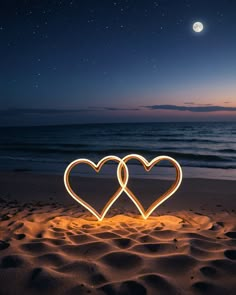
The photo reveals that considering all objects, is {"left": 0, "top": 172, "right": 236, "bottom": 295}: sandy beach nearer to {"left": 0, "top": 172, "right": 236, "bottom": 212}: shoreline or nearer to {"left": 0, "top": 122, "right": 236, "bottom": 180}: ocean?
{"left": 0, "top": 172, "right": 236, "bottom": 212}: shoreline

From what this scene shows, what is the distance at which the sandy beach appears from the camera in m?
2.84

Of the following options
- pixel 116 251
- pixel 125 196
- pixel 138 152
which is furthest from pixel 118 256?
pixel 138 152

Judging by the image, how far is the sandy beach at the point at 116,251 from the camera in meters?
2.84

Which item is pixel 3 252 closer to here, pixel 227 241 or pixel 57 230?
pixel 57 230

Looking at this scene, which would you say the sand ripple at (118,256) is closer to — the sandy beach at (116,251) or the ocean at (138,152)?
the sandy beach at (116,251)

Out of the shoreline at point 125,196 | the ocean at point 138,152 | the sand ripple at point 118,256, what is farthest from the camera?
the ocean at point 138,152

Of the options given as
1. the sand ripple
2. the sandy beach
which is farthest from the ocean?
the sand ripple

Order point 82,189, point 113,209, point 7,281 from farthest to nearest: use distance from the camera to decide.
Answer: point 82,189
point 113,209
point 7,281

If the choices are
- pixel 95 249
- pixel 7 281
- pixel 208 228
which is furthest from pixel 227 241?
pixel 7 281

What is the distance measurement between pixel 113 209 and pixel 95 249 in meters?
2.70

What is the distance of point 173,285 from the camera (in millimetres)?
2830

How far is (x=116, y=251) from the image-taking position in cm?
352

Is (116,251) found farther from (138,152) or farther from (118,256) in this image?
(138,152)

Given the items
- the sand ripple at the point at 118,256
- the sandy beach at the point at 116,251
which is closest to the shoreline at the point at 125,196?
the sandy beach at the point at 116,251
